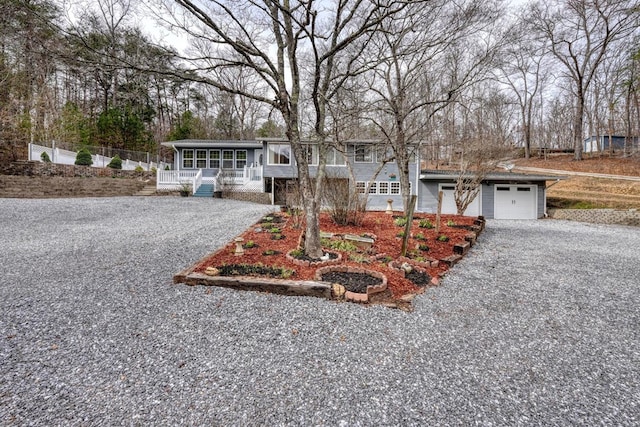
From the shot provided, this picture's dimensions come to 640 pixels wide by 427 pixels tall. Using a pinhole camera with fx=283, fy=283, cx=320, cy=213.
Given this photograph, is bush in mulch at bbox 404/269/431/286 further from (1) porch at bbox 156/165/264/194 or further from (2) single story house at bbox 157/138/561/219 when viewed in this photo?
(1) porch at bbox 156/165/264/194

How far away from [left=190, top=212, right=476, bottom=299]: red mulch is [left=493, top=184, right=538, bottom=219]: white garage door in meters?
8.05

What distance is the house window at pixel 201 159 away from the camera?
18.5 metres

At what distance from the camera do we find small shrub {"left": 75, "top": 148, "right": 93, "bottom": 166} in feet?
52.5

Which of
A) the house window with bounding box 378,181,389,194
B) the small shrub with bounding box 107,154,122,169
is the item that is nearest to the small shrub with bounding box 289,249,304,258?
the house window with bounding box 378,181,389,194

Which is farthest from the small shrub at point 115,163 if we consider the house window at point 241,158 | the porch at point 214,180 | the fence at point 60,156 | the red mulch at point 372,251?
the red mulch at point 372,251

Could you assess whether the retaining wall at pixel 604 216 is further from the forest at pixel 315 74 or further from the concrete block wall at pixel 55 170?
the concrete block wall at pixel 55 170

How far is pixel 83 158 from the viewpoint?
16.1m

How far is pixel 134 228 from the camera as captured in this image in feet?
24.6

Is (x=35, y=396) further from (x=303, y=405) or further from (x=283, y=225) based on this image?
(x=283, y=225)

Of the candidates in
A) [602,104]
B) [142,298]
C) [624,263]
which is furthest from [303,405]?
[602,104]

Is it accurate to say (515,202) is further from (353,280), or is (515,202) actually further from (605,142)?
(605,142)

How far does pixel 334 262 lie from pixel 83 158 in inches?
718

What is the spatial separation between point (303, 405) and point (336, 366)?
1.63 ft

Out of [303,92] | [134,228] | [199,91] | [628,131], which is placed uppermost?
[199,91]
